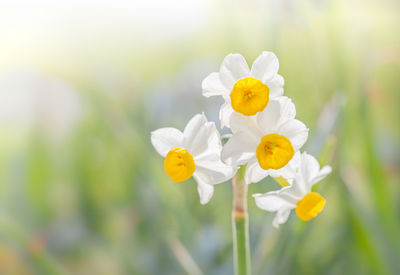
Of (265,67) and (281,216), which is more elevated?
(265,67)

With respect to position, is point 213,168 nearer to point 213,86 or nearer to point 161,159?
point 213,86

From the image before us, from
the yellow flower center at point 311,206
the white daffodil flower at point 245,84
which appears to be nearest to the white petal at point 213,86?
the white daffodil flower at point 245,84

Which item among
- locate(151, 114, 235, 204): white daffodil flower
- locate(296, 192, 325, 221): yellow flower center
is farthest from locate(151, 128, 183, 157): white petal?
locate(296, 192, 325, 221): yellow flower center

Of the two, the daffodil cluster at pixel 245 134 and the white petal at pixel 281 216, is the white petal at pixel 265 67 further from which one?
the white petal at pixel 281 216

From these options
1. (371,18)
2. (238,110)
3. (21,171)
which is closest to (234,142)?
(238,110)

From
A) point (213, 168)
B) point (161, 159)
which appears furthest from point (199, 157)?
point (161, 159)

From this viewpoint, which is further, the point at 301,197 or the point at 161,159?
the point at 161,159

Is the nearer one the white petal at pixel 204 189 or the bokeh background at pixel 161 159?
the white petal at pixel 204 189
